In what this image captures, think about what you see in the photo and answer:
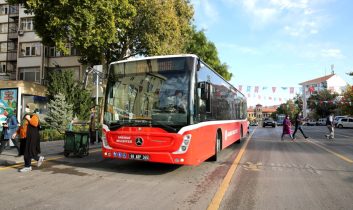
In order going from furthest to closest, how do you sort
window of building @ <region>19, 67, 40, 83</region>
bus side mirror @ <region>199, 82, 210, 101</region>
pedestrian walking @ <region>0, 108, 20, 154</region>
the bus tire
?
window of building @ <region>19, 67, 40, 83</region> → pedestrian walking @ <region>0, 108, 20, 154</region> → the bus tire → bus side mirror @ <region>199, 82, 210, 101</region>

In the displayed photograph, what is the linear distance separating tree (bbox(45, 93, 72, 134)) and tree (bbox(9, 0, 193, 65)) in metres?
3.70

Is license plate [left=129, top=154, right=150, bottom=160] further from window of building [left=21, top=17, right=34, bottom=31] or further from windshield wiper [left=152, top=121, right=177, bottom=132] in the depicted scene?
window of building [left=21, top=17, right=34, bottom=31]

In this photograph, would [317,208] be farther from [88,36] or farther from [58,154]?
[88,36]

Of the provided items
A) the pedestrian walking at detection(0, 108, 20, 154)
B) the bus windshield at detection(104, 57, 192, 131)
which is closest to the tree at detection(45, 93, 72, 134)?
the pedestrian walking at detection(0, 108, 20, 154)

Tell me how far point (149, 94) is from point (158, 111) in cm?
53

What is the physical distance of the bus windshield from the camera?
8.09m

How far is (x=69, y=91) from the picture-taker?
2597cm

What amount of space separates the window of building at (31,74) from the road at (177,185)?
3296cm

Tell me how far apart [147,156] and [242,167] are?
3.11 meters

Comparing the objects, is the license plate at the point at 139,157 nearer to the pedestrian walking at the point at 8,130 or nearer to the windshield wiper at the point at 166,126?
the windshield wiper at the point at 166,126

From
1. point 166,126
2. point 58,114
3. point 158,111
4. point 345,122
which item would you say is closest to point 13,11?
point 58,114

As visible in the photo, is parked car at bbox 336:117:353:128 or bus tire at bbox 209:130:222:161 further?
parked car at bbox 336:117:353:128

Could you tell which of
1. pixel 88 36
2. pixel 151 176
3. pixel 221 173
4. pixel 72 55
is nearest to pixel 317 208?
pixel 221 173

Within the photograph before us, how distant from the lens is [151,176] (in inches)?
Answer: 322
